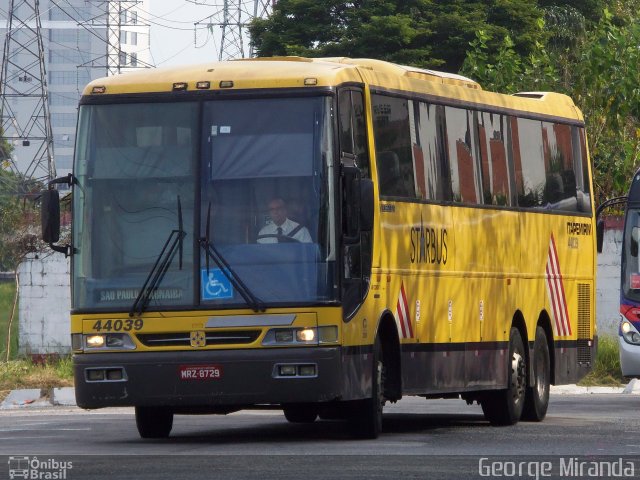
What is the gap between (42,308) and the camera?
1106 inches

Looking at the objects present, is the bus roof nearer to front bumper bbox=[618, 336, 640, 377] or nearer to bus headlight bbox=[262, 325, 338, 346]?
bus headlight bbox=[262, 325, 338, 346]

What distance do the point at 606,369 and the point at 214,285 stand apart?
13805 millimetres

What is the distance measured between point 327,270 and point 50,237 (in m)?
2.27

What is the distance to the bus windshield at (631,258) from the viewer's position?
22.7 m

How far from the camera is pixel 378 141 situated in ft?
50.7

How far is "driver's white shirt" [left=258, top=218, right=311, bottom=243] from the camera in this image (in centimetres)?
1438

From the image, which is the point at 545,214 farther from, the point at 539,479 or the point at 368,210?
the point at 539,479

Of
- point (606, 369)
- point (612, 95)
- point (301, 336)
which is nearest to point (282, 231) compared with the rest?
point (301, 336)

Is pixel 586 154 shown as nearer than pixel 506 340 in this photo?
No

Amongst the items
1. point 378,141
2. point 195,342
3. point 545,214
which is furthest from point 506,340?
point 195,342

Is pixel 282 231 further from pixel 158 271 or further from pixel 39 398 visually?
pixel 39 398

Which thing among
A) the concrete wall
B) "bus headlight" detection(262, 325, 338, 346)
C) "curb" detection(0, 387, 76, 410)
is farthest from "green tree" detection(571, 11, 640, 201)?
"bus headlight" detection(262, 325, 338, 346)

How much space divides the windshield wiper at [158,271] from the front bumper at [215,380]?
15.6 inches

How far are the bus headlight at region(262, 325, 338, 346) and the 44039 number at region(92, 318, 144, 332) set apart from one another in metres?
1.06
